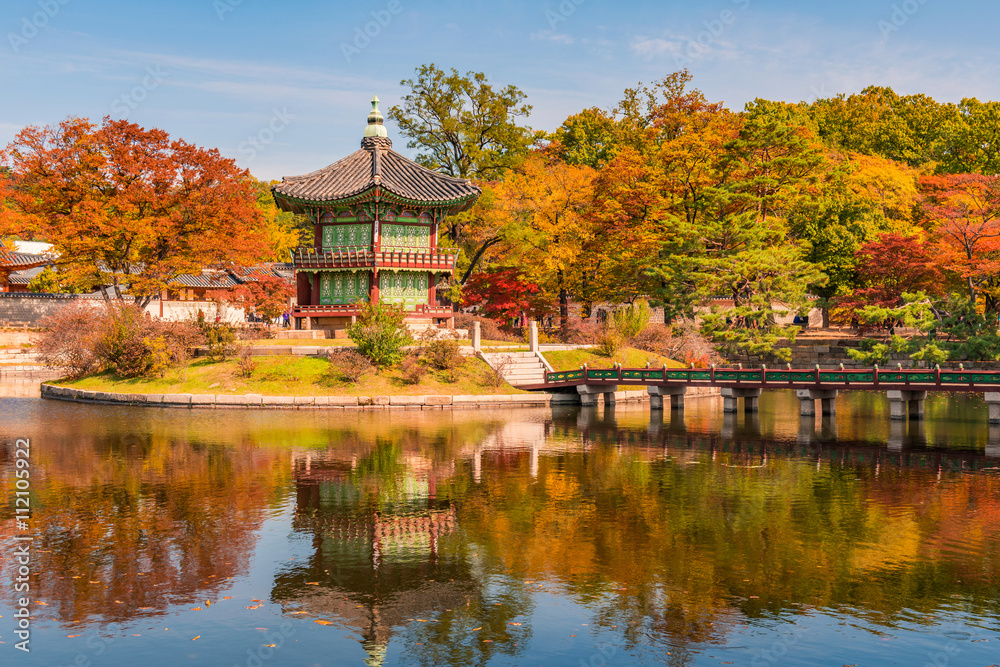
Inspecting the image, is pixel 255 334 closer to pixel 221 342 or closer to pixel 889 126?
pixel 221 342

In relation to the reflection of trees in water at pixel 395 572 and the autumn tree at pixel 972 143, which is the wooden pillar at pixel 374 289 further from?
the autumn tree at pixel 972 143

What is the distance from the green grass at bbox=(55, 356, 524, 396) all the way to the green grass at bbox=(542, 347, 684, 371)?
5.93m

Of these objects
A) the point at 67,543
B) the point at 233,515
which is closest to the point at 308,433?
the point at 233,515

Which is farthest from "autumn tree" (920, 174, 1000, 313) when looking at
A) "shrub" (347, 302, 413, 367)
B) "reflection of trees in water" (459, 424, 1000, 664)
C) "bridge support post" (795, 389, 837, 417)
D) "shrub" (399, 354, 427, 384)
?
"shrub" (347, 302, 413, 367)

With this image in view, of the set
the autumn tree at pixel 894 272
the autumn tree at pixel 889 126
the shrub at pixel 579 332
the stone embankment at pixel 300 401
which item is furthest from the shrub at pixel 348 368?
the autumn tree at pixel 889 126

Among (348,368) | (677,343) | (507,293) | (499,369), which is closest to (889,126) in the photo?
(677,343)

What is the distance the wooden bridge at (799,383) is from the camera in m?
34.4

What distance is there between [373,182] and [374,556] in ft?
126

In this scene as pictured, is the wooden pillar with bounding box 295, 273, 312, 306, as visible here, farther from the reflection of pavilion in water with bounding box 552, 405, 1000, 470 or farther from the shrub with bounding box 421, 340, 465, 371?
the reflection of pavilion in water with bounding box 552, 405, 1000, 470

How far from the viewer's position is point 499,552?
1571 centimetres

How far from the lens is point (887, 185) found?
231 feet

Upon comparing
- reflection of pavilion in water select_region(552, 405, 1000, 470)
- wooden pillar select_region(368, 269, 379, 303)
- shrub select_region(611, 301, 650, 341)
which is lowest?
reflection of pavilion in water select_region(552, 405, 1000, 470)

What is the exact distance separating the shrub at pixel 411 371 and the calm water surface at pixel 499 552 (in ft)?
44.1

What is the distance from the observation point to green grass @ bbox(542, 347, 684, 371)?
1948 inches
